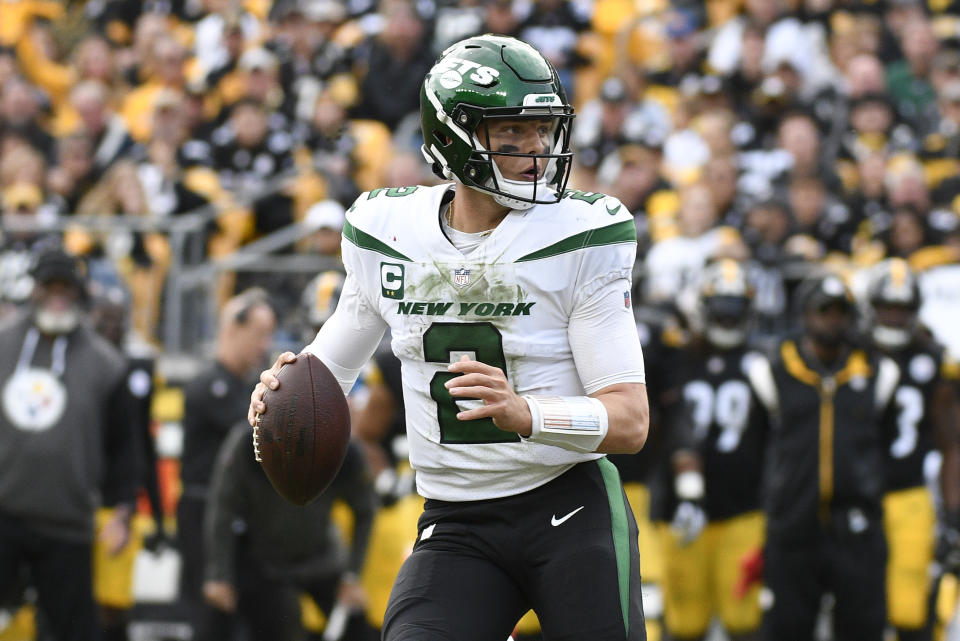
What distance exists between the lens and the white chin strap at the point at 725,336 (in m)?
8.20

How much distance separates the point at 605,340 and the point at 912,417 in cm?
455

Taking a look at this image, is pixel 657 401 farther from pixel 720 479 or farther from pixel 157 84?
pixel 157 84

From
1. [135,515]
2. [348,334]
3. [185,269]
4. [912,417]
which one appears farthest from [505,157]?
[185,269]

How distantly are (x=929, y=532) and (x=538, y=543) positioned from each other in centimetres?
465

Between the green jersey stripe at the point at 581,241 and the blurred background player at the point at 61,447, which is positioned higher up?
the green jersey stripe at the point at 581,241

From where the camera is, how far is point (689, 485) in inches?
308

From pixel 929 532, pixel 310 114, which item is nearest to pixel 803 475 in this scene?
pixel 929 532

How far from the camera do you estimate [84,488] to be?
7.30 m

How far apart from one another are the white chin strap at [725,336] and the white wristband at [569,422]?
487cm

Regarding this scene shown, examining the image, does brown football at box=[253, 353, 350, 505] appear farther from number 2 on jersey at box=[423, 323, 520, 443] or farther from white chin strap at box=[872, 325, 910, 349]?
white chin strap at box=[872, 325, 910, 349]

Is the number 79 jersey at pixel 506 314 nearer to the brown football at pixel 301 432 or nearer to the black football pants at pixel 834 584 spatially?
the brown football at pixel 301 432

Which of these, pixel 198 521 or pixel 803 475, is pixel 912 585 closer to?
pixel 803 475

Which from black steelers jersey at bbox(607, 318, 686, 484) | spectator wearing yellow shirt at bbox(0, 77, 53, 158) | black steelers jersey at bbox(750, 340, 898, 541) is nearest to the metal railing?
spectator wearing yellow shirt at bbox(0, 77, 53, 158)

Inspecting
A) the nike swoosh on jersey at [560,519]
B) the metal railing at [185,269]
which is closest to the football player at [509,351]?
the nike swoosh on jersey at [560,519]
